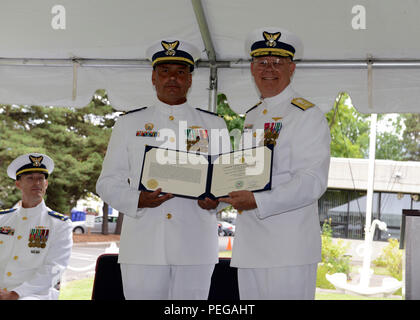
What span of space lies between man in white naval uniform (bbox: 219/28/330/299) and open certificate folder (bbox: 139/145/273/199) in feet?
0.41

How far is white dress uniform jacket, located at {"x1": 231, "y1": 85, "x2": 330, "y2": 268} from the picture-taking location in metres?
2.14

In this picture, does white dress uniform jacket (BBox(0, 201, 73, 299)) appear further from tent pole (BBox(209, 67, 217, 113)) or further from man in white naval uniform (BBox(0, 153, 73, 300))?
tent pole (BBox(209, 67, 217, 113))

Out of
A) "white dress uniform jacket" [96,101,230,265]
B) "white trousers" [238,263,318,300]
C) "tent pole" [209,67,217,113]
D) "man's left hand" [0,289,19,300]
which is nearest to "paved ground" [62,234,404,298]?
"tent pole" [209,67,217,113]

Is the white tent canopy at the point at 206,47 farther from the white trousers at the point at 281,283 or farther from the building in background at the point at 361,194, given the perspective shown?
the building in background at the point at 361,194

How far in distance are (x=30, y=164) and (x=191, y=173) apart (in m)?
1.78

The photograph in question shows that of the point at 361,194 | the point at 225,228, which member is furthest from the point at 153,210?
the point at 225,228

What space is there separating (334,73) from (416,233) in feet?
8.91

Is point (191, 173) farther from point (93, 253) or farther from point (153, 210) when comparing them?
point (93, 253)

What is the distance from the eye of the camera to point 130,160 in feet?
8.60

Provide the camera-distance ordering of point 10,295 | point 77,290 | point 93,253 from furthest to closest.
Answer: point 93,253 < point 77,290 < point 10,295

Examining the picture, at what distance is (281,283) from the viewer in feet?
7.07

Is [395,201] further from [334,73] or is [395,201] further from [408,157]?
[334,73]

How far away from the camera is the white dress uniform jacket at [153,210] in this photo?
2.45m

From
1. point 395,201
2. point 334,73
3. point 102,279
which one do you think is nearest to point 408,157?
point 395,201
